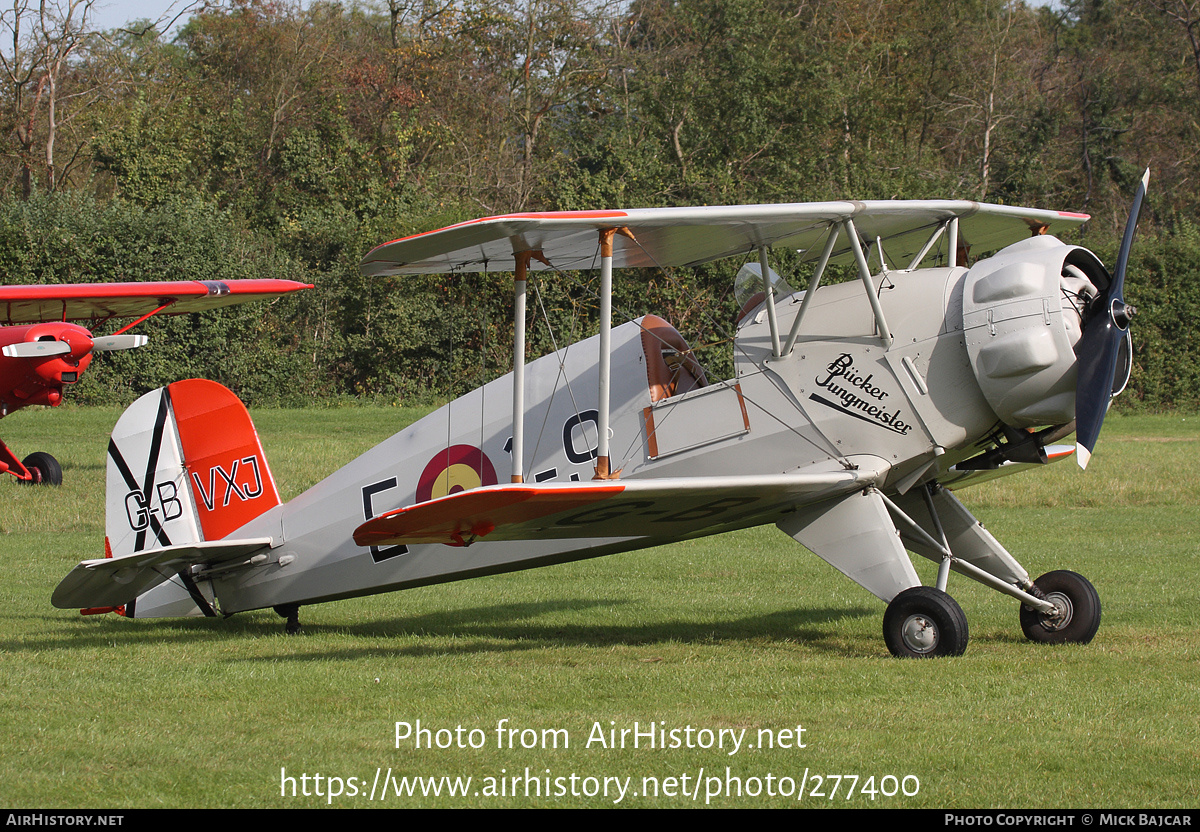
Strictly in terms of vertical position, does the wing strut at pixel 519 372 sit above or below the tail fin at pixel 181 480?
above

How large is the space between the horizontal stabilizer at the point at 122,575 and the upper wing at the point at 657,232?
2172 millimetres

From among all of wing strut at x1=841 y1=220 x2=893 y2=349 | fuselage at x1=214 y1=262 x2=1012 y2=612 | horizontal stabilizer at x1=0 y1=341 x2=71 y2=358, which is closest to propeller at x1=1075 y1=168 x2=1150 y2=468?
fuselage at x1=214 y1=262 x2=1012 y2=612

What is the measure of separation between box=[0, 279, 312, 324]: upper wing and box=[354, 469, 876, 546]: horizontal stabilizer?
10.9 meters

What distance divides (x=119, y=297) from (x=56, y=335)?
1.01 meters

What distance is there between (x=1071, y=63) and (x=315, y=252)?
26.8 m

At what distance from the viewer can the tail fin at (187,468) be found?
29.1 ft

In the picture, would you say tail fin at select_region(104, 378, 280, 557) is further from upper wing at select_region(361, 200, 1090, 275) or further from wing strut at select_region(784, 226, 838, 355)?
wing strut at select_region(784, 226, 838, 355)

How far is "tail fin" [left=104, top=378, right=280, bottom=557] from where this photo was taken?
8.88 meters

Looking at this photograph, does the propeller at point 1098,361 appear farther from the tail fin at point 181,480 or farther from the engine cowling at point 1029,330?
the tail fin at point 181,480

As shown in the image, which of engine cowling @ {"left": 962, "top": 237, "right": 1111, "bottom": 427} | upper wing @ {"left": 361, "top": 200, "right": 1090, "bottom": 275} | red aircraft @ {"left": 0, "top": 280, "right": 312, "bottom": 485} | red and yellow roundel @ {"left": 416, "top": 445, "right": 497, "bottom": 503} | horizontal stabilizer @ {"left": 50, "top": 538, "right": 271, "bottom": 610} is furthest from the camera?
red aircraft @ {"left": 0, "top": 280, "right": 312, "bottom": 485}

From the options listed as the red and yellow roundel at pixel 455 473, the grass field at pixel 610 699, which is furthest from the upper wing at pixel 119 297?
the red and yellow roundel at pixel 455 473

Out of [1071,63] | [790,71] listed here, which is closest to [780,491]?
[790,71]
